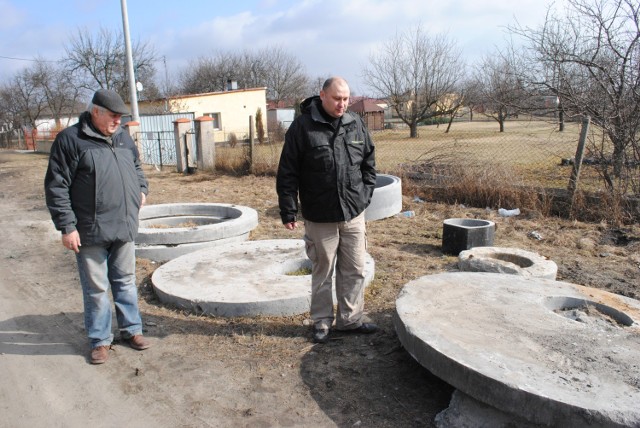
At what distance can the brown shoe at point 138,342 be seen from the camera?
354cm

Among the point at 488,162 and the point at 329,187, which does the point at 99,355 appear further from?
the point at 488,162

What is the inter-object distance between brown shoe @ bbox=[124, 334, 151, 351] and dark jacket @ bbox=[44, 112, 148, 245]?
0.72m

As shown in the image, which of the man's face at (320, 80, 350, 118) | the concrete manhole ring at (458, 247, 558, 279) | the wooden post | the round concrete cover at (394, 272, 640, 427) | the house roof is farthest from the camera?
the house roof

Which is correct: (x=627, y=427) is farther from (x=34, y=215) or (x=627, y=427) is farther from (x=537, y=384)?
(x=34, y=215)

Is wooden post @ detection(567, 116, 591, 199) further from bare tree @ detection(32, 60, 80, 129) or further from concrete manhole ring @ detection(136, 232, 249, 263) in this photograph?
bare tree @ detection(32, 60, 80, 129)

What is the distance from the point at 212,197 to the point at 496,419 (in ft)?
27.4

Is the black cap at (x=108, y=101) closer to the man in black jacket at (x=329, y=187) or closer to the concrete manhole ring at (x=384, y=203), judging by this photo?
the man in black jacket at (x=329, y=187)

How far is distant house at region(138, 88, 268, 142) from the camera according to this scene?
96.6 ft

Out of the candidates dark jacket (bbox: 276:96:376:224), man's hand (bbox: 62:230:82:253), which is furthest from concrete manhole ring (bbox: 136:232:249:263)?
dark jacket (bbox: 276:96:376:224)

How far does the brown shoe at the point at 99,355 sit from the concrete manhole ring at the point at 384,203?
4.76 m

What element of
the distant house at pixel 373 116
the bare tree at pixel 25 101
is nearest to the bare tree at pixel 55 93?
the bare tree at pixel 25 101

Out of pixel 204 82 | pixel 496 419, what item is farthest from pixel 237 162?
pixel 204 82

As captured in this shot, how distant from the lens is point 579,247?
602cm

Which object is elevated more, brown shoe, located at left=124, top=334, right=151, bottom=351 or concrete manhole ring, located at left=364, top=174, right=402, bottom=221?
concrete manhole ring, located at left=364, top=174, right=402, bottom=221
